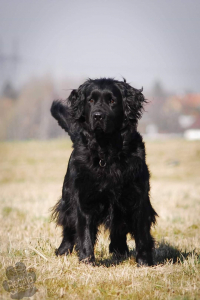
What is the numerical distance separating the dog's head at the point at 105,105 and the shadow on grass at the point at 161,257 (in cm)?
A: 151

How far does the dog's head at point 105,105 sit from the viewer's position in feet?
13.6

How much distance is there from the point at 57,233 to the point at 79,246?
1.82m

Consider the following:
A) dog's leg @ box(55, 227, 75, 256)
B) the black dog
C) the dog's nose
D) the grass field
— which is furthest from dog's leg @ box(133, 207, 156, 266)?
the dog's nose

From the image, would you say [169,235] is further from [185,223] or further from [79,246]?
[79,246]

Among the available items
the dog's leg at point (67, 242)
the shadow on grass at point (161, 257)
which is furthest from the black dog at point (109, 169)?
the dog's leg at point (67, 242)

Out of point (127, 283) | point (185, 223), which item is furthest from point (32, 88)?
point (127, 283)

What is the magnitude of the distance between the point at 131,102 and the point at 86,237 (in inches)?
61.1

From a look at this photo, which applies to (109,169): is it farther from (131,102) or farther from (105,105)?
(131,102)

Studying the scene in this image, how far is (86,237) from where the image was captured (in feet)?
13.7

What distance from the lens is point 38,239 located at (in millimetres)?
5160

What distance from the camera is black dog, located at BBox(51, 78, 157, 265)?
412 cm

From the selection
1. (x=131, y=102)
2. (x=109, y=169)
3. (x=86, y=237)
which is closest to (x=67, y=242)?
(x=86, y=237)

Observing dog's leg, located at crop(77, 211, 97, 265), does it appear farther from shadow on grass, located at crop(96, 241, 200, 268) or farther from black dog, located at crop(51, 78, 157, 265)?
shadow on grass, located at crop(96, 241, 200, 268)

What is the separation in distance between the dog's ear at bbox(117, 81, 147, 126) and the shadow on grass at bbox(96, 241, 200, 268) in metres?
1.58
